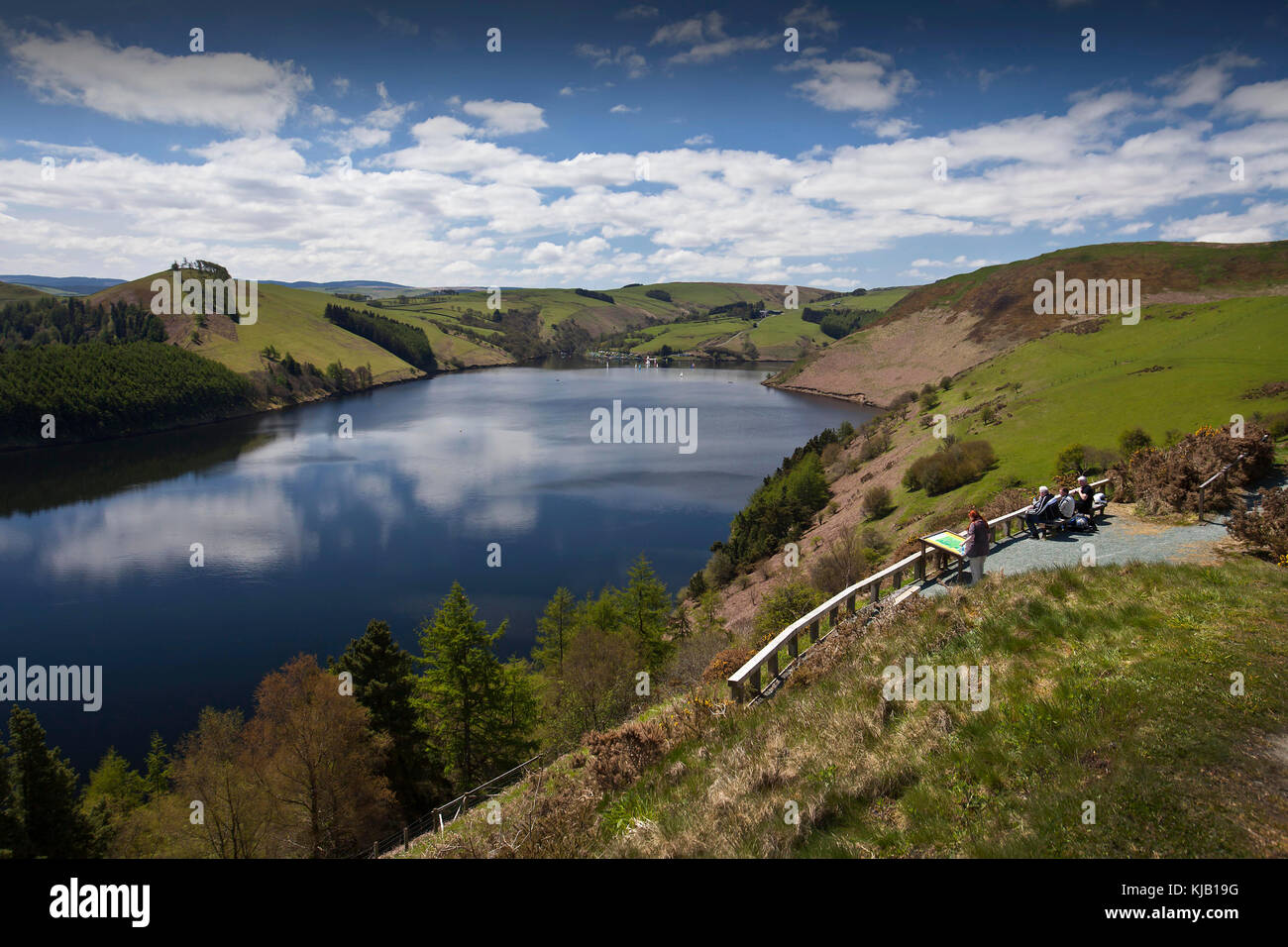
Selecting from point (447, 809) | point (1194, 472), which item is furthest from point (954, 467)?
point (447, 809)

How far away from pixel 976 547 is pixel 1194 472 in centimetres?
814

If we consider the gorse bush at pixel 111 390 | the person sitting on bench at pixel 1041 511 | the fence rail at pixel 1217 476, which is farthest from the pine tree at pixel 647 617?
the gorse bush at pixel 111 390

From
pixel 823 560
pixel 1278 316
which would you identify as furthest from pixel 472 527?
pixel 1278 316

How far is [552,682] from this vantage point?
36.7 meters

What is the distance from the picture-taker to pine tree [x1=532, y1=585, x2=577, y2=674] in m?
39.0

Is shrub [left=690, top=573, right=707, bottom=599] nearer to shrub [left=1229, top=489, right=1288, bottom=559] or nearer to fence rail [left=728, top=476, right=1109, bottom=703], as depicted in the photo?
fence rail [left=728, top=476, right=1109, bottom=703]

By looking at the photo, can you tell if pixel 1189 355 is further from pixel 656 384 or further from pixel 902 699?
pixel 656 384

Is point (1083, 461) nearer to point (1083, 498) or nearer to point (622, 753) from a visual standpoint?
point (1083, 498)

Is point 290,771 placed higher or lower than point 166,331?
lower

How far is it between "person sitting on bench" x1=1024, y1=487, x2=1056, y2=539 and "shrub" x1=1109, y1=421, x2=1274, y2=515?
120 inches

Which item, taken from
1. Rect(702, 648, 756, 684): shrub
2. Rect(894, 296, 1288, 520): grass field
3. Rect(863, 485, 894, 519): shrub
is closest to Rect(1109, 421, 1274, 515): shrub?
Rect(702, 648, 756, 684): shrub

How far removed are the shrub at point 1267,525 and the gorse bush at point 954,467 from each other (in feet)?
101

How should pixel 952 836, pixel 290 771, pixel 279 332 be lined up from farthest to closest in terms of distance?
1. pixel 279 332
2. pixel 290 771
3. pixel 952 836
